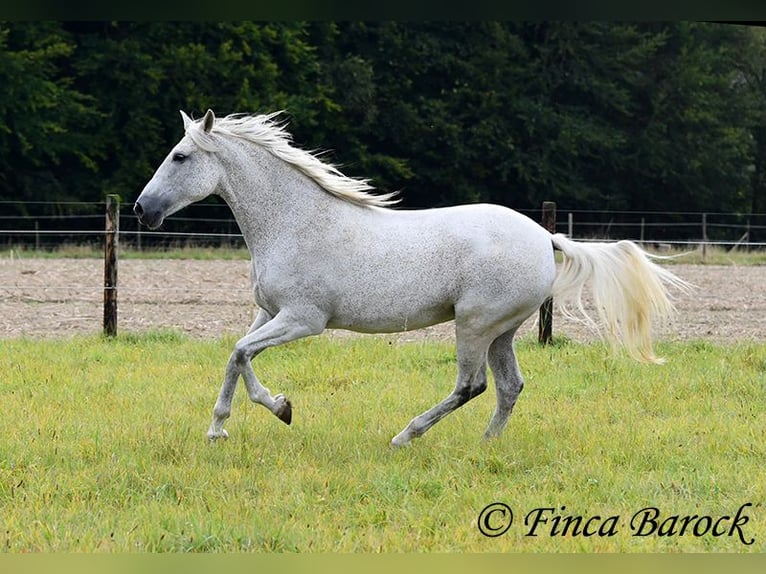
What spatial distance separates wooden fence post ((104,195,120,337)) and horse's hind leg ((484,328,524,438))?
16.8 ft

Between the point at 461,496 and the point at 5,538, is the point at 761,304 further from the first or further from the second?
the point at 5,538

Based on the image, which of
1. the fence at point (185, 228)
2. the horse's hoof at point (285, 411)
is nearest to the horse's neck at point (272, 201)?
the horse's hoof at point (285, 411)

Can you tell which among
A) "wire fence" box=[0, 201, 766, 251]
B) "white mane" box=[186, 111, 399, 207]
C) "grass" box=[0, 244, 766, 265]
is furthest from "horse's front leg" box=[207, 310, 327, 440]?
"wire fence" box=[0, 201, 766, 251]

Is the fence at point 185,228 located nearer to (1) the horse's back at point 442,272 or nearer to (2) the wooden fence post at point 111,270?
(2) the wooden fence post at point 111,270

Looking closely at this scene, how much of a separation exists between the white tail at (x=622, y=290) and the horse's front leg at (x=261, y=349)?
1.49 metres

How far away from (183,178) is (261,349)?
1082 millimetres

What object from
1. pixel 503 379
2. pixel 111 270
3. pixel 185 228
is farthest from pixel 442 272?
pixel 185 228

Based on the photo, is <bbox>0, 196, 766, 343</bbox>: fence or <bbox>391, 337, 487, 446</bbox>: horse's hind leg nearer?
<bbox>391, 337, 487, 446</bbox>: horse's hind leg

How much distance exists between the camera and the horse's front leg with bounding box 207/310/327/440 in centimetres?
545

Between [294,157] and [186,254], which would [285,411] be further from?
[186,254]

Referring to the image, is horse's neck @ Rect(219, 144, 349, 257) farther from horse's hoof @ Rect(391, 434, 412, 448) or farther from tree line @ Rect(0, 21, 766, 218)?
tree line @ Rect(0, 21, 766, 218)

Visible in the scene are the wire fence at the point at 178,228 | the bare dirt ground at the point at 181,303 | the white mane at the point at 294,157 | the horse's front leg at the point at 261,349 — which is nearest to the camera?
the horse's front leg at the point at 261,349

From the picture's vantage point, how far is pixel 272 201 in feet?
18.6

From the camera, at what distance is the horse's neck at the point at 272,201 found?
563 cm
